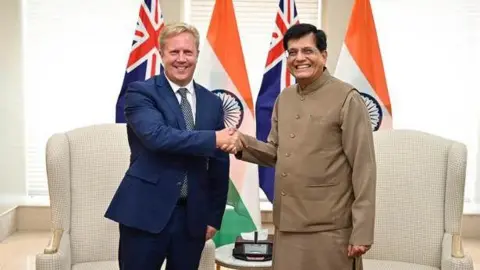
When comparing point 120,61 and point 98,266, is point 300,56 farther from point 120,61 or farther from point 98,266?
point 120,61

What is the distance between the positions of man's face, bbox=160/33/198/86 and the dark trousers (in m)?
0.48

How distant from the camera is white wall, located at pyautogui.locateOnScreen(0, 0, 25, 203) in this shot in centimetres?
488

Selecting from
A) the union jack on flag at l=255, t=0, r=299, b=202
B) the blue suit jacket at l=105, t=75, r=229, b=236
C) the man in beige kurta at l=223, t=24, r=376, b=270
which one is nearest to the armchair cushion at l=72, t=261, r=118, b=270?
the blue suit jacket at l=105, t=75, r=229, b=236

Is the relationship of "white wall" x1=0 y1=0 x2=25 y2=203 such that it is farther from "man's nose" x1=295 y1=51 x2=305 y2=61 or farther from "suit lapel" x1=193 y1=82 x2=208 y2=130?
"man's nose" x1=295 y1=51 x2=305 y2=61

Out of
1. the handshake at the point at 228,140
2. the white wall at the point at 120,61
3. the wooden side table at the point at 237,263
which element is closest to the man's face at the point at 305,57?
the handshake at the point at 228,140

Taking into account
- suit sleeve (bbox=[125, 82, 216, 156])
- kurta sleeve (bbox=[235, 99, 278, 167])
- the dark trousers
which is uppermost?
suit sleeve (bbox=[125, 82, 216, 156])

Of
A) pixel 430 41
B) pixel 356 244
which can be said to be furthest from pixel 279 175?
pixel 430 41

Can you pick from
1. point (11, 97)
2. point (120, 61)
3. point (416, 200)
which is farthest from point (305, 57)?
point (11, 97)

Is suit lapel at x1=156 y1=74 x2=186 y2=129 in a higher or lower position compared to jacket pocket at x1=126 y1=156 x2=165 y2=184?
higher

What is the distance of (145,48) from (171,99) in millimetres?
1856

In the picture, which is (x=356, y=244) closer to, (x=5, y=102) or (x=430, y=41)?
(x=430, y=41)

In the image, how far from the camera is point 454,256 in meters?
2.77

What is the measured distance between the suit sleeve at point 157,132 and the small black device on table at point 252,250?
0.96 meters

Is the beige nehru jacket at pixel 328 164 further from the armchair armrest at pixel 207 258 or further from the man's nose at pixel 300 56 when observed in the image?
the armchair armrest at pixel 207 258
